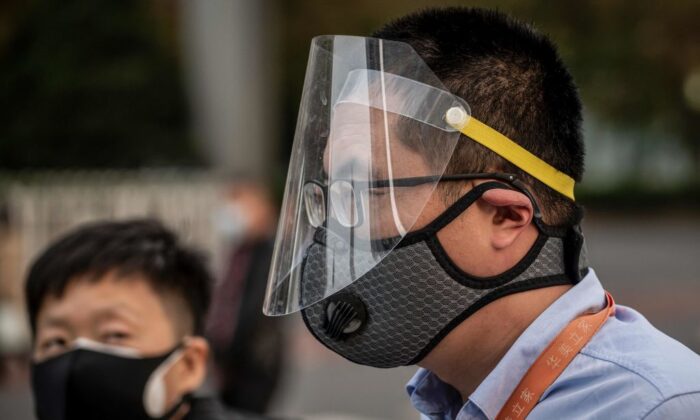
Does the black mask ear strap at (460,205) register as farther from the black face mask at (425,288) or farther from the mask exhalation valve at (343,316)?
the mask exhalation valve at (343,316)

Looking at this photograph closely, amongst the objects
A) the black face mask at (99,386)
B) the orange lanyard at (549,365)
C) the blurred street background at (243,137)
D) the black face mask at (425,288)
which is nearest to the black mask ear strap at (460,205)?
the black face mask at (425,288)

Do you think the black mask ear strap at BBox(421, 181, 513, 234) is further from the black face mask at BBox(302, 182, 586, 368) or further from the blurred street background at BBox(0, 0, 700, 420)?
the blurred street background at BBox(0, 0, 700, 420)

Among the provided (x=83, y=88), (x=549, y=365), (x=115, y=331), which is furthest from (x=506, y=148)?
(x=83, y=88)

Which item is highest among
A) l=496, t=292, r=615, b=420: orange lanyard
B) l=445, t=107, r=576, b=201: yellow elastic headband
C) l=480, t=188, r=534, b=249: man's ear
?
l=445, t=107, r=576, b=201: yellow elastic headband

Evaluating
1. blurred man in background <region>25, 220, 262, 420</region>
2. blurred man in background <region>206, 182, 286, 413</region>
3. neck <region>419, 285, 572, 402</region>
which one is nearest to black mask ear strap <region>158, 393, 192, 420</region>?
blurred man in background <region>25, 220, 262, 420</region>

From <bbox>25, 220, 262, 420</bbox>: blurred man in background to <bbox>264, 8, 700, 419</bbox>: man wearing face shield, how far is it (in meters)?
0.80

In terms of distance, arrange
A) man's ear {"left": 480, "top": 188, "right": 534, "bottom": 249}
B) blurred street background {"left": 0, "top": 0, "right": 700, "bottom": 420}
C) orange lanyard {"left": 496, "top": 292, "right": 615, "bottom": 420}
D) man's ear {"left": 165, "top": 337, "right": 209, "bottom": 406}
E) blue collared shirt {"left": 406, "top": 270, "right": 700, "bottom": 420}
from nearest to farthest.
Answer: blue collared shirt {"left": 406, "top": 270, "right": 700, "bottom": 420} < orange lanyard {"left": 496, "top": 292, "right": 615, "bottom": 420} < man's ear {"left": 480, "top": 188, "right": 534, "bottom": 249} < man's ear {"left": 165, "top": 337, "right": 209, "bottom": 406} < blurred street background {"left": 0, "top": 0, "right": 700, "bottom": 420}

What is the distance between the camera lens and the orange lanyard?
5.07ft

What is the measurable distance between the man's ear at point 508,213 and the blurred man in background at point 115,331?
1186mm

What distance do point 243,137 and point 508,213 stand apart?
620 inches

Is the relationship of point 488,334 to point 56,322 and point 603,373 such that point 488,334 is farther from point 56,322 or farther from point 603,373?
point 56,322

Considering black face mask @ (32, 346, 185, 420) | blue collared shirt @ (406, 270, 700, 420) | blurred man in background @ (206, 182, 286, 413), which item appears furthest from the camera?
blurred man in background @ (206, 182, 286, 413)

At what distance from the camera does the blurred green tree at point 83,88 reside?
17.5m

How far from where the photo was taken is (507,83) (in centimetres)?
172
